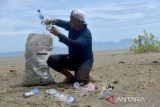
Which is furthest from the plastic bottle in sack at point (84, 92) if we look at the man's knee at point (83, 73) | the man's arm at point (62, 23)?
the man's arm at point (62, 23)

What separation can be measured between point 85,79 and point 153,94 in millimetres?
1845

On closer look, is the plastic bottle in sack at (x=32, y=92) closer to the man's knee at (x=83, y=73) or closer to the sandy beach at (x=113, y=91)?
the sandy beach at (x=113, y=91)

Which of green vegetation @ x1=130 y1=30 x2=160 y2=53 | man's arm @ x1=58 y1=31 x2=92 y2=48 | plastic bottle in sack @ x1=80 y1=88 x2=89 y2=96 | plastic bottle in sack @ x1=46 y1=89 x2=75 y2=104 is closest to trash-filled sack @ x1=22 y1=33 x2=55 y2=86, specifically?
man's arm @ x1=58 y1=31 x2=92 y2=48

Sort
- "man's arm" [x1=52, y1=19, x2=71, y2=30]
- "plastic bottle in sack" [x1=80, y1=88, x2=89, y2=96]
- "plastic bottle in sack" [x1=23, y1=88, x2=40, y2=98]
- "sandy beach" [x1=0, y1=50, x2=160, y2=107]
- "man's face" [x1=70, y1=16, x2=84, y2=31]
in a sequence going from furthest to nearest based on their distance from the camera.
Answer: "man's arm" [x1=52, y1=19, x2=71, y2=30] → "man's face" [x1=70, y1=16, x2=84, y2=31] → "plastic bottle in sack" [x1=23, y1=88, x2=40, y2=98] → "plastic bottle in sack" [x1=80, y1=88, x2=89, y2=96] → "sandy beach" [x1=0, y1=50, x2=160, y2=107]

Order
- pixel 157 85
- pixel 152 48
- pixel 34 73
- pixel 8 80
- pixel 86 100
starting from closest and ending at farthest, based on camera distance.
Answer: pixel 86 100 < pixel 157 85 < pixel 34 73 < pixel 8 80 < pixel 152 48

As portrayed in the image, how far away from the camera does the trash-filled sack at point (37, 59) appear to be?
11180 millimetres

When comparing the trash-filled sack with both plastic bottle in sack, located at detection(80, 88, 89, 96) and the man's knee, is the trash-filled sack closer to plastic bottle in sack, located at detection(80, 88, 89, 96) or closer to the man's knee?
the man's knee

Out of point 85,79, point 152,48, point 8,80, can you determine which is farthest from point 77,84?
point 152,48

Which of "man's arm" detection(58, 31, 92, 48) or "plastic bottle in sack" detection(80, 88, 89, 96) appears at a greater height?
"man's arm" detection(58, 31, 92, 48)

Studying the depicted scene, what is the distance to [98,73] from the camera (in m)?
12.8

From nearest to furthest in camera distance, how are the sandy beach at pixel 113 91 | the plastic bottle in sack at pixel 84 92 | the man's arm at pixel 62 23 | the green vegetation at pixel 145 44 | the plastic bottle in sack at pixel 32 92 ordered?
the sandy beach at pixel 113 91 < the plastic bottle in sack at pixel 84 92 < the plastic bottle in sack at pixel 32 92 < the man's arm at pixel 62 23 < the green vegetation at pixel 145 44

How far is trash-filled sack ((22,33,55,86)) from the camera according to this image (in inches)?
440

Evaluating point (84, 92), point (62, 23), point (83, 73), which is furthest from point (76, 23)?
point (84, 92)

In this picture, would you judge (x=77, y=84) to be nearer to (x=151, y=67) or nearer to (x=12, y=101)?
(x=12, y=101)
